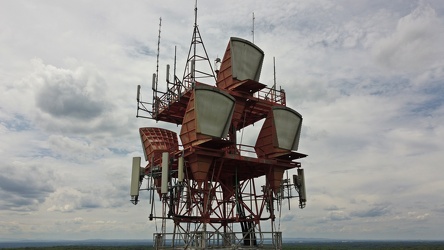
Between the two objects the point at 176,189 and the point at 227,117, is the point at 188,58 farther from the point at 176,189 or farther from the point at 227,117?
the point at 176,189

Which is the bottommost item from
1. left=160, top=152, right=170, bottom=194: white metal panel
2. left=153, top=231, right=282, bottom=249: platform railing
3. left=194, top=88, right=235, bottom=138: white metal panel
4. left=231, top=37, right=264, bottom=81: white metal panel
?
left=153, top=231, right=282, bottom=249: platform railing

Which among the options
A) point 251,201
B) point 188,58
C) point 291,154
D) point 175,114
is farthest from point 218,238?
point 188,58

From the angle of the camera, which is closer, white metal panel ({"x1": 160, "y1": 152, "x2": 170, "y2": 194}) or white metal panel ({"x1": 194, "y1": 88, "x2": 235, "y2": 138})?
white metal panel ({"x1": 160, "y1": 152, "x2": 170, "y2": 194})

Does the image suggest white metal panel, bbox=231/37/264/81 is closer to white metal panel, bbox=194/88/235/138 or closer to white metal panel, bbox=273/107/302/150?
white metal panel, bbox=273/107/302/150

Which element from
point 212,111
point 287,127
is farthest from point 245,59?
point 212,111

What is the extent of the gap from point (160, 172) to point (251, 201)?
28.1 ft

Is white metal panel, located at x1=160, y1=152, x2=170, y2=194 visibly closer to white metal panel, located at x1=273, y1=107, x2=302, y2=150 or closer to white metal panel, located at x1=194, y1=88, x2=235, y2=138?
white metal panel, located at x1=194, y1=88, x2=235, y2=138

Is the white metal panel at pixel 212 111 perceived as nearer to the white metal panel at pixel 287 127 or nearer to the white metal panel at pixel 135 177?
the white metal panel at pixel 287 127

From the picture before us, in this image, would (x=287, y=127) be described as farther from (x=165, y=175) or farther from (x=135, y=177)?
(x=135, y=177)

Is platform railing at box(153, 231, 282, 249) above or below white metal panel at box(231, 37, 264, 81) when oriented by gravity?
below

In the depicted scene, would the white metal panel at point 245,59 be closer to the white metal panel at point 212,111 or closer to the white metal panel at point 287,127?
the white metal panel at point 287,127

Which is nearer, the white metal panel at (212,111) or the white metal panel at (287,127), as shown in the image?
the white metal panel at (212,111)

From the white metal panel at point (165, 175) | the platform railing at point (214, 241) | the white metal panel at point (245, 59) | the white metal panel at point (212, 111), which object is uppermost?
the white metal panel at point (245, 59)

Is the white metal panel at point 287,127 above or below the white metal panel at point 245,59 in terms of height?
below
